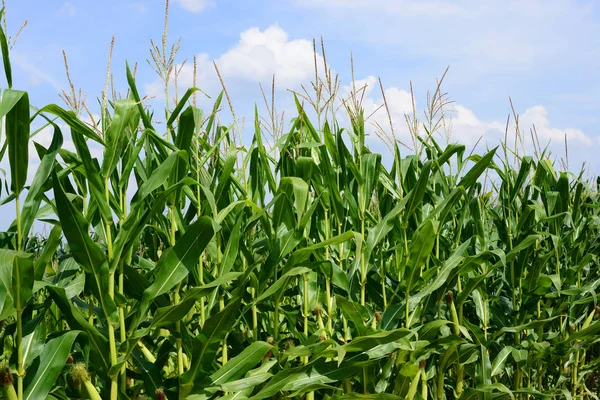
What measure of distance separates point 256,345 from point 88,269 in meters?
0.66

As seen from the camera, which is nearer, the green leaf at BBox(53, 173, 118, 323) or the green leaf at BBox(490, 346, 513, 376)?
the green leaf at BBox(53, 173, 118, 323)

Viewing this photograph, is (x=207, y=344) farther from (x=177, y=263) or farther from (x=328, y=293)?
(x=328, y=293)

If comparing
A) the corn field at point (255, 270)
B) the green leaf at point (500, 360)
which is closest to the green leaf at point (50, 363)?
the corn field at point (255, 270)

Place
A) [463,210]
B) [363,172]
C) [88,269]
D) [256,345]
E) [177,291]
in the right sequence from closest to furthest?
[88,269], [256,345], [177,291], [363,172], [463,210]

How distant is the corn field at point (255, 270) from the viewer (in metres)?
2.02

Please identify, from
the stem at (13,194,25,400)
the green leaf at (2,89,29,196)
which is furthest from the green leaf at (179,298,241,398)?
the green leaf at (2,89,29,196)

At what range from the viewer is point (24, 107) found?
1851 mm

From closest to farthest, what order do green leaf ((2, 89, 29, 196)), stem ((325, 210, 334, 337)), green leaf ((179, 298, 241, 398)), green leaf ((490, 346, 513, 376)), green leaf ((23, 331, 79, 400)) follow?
green leaf ((2, 89, 29, 196)) → green leaf ((23, 331, 79, 400)) → green leaf ((179, 298, 241, 398)) → stem ((325, 210, 334, 337)) → green leaf ((490, 346, 513, 376))

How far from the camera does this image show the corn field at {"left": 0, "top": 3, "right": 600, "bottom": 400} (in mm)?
2023

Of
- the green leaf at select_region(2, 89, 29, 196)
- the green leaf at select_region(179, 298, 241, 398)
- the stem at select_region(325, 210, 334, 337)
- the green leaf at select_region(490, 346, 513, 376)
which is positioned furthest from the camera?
the green leaf at select_region(490, 346, 513, 376)

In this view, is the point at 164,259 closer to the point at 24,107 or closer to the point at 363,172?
the point at 24,107

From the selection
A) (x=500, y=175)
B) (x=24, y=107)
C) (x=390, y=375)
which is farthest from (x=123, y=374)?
(x=500, y=175)

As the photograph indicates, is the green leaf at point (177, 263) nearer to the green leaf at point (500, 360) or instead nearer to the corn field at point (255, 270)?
the corn field at point (255, 270)

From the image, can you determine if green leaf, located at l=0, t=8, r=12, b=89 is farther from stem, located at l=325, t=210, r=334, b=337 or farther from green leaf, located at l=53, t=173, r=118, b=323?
stem, located at l=325, t=210, r=334, b=337
